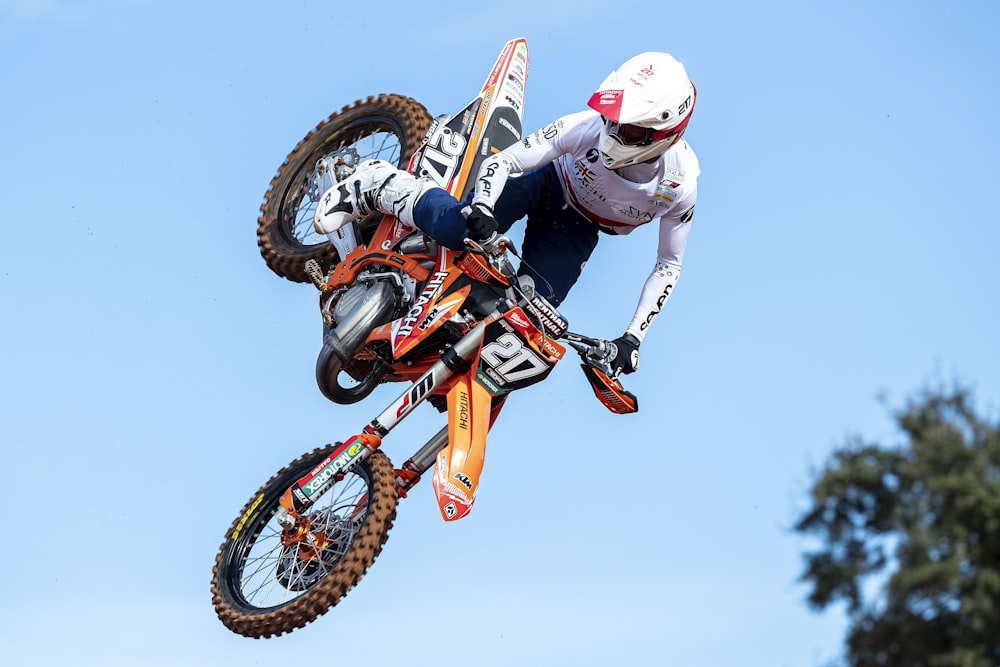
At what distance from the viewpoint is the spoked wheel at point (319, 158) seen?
1434cm

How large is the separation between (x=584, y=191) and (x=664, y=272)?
3.12 feet

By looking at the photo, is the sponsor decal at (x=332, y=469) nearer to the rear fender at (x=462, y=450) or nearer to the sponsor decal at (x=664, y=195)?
the rear fender at (x=462, y=450)

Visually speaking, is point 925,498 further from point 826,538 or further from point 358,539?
point 358,539

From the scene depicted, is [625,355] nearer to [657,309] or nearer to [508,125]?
[657,309]

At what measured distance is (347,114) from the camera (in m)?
14.8

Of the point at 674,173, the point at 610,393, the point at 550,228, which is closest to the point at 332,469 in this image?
the point at 610,393

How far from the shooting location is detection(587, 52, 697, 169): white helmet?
11727 millimetres

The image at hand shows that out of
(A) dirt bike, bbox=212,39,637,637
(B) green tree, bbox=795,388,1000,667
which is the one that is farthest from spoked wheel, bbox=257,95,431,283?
(B) green tree, bbox=795,388,1000,667

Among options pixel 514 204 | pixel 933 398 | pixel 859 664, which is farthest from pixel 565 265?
pixel 859 664

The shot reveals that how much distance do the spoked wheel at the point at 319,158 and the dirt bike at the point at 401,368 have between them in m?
0.45

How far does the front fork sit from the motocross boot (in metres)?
1.32

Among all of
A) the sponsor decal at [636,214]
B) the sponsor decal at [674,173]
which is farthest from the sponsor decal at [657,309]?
the sponsor decal at [674,173]

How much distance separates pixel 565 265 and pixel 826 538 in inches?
165

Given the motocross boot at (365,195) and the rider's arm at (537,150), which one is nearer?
the rider's arm at (537,150)
